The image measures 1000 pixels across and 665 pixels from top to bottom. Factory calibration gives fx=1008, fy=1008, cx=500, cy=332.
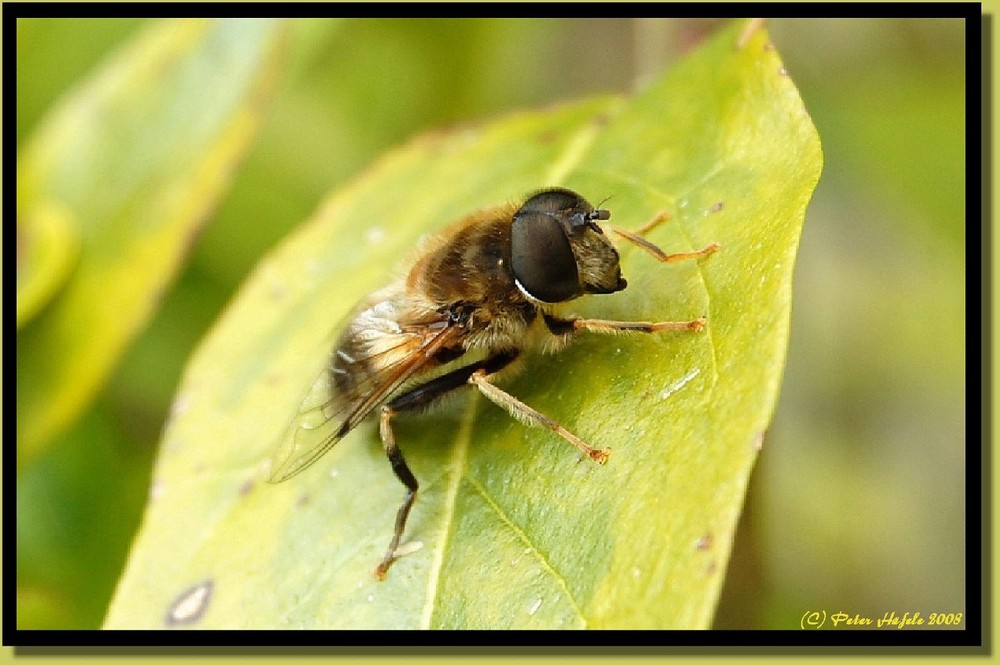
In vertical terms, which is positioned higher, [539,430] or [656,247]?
[656,247]

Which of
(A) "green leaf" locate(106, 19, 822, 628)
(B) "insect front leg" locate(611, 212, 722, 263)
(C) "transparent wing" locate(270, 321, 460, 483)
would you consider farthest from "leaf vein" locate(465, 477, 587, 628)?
(B) "insect front leg" locate(611, 212, 722, 263)

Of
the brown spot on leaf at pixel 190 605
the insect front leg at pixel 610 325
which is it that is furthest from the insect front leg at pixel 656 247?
the brown spot on leaf at pixel 190 605

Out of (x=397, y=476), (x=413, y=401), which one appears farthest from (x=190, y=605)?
(x=413, y=401)

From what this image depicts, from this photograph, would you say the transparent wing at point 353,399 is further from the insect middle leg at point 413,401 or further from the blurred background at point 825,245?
the blurred background at point 825,245

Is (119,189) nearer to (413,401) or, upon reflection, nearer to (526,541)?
(413,401)

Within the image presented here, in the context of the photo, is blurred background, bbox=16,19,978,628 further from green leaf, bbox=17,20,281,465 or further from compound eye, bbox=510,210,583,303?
compound eye, bbox=510,210,583,303
